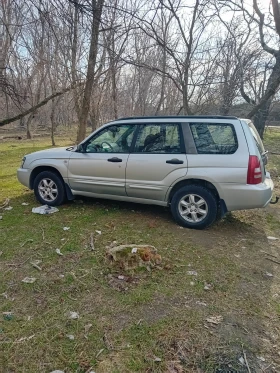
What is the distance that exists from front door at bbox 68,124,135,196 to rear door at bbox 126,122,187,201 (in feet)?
0.58

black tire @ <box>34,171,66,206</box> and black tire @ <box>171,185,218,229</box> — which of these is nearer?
black tire @ <box>171,185,218,229</box>

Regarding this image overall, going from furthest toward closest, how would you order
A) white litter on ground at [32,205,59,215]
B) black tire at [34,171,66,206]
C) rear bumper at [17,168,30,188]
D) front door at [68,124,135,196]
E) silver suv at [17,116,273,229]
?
rear bumper at [17,168,30,188]
black tire at [34,171,66,206]
white litter on ground at [32,205,59,215]
front door at [68,124,135,196]
silver suv at [17,116,273,229]

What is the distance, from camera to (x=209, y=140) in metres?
4.52

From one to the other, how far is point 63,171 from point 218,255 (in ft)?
10.4

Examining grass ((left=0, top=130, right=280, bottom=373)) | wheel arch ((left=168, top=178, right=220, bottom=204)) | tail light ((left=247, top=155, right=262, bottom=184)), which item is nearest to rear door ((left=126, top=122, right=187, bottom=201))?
wheel arch ((left=168, top=178, right=220, bottom=204))

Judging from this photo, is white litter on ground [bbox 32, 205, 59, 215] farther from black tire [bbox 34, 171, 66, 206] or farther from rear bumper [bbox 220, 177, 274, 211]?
rear bumper [bbox 220, 177, 274, 211]

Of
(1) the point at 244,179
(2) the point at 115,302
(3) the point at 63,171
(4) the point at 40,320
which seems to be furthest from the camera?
(3) the point at 63,171

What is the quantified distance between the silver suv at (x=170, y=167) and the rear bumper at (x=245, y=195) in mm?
14

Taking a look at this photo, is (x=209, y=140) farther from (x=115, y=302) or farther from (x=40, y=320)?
(x=40, y=320)

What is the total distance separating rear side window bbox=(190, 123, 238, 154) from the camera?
14.3 feet

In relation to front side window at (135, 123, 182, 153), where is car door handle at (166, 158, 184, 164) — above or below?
below

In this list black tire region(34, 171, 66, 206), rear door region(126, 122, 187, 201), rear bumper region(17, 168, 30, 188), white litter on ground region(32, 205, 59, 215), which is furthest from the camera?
rear bumper region(17, 168, 30, 188)

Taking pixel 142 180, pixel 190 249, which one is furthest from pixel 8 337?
pixel 142 180

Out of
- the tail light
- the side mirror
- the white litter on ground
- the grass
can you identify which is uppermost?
the side mirror
